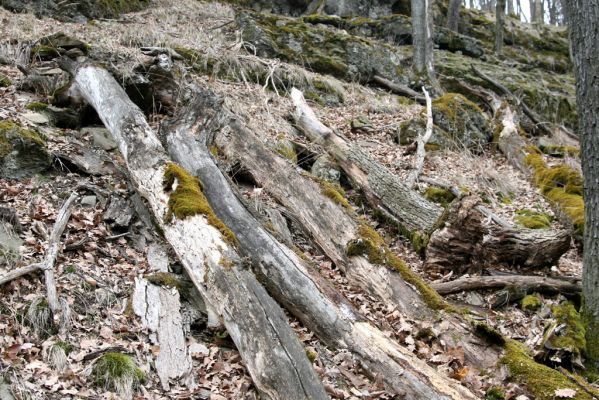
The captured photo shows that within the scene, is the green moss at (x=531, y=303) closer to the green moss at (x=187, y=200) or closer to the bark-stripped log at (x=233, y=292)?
the bark-stripped log at (x=233, y=292)

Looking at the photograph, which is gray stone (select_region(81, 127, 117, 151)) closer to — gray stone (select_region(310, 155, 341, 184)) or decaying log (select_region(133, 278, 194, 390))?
decaying log (select_region(133, 278, 194, 390))

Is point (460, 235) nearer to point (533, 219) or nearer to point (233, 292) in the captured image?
point (533, 219)

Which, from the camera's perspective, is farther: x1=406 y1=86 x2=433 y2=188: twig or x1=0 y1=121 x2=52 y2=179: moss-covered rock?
x1=406 y1=86 x2=433 y2=188: twig

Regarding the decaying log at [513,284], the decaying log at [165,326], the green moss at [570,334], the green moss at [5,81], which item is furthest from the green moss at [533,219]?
the green moss at [5,81]

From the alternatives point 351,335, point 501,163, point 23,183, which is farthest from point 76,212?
point 501,163

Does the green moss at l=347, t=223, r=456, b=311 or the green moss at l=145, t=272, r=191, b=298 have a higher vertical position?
the green moss at l=347, t=223, r=456, b=311

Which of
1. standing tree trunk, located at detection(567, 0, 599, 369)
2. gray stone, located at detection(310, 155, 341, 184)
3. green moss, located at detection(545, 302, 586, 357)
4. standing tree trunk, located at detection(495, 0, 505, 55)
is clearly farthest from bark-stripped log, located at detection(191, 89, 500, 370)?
standing tree trunk, located at detection(495, 0, 505, 55)

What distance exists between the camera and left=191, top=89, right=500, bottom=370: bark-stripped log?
5.21m

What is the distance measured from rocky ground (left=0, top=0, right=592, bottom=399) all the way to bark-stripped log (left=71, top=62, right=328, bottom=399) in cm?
36

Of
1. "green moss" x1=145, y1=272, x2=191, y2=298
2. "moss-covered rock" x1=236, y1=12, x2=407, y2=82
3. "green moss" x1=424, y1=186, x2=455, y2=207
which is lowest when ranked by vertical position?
"green moss" x1=145, y1=272, x2=191, y2=298

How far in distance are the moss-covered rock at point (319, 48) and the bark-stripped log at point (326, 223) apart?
620 centimetres

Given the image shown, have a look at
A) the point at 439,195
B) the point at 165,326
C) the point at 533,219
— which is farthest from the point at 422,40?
the point at 165,326

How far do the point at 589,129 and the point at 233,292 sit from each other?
12.8 feet

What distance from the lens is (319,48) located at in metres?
14.9
